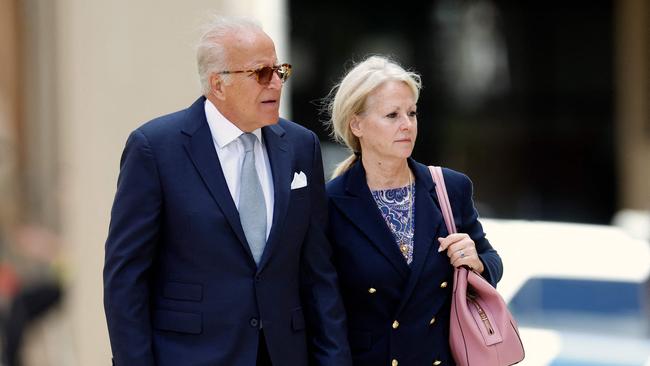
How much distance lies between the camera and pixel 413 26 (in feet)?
54.9

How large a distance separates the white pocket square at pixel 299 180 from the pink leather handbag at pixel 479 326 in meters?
0.51

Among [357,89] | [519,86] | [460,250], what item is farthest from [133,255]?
[519,86]

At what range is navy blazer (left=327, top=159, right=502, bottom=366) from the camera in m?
3.59

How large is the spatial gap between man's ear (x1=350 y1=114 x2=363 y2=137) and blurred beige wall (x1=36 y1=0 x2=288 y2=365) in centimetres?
350

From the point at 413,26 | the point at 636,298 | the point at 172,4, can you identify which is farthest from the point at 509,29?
the point at 636,298

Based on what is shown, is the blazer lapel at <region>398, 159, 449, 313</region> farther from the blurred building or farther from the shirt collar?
the blurred building

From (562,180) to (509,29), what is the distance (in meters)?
2.52

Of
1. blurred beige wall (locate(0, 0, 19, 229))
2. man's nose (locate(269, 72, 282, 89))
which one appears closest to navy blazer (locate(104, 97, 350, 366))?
man's nose (locate(269, 72, 282, 89))

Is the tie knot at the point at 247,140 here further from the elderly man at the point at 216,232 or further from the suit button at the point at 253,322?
the suit button at the point at 253,322

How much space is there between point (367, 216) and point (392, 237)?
108 millimetres

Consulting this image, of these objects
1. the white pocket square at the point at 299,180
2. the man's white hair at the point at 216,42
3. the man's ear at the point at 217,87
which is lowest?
the white pocket square at the point at 299,180

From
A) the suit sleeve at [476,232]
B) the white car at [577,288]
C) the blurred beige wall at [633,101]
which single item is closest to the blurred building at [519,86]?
the blurred beige wall at [633,101]

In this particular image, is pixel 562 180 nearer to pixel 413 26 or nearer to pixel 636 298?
pixel 413 26

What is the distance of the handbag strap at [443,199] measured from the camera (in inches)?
143
